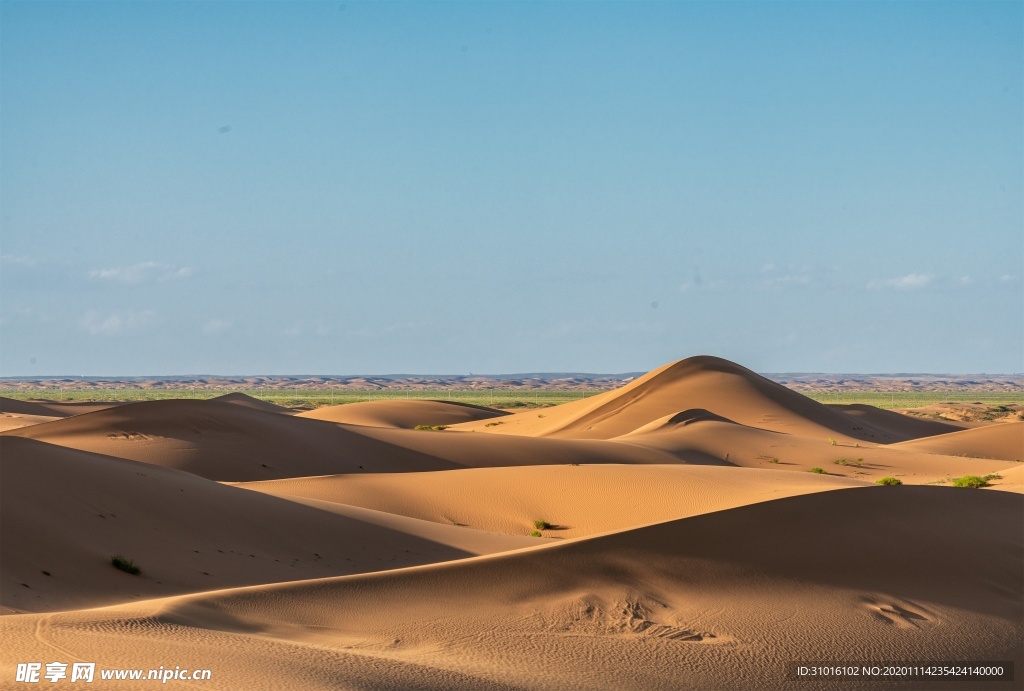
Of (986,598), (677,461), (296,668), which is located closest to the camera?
(296,668)

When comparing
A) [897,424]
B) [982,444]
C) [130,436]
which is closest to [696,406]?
[897,424]

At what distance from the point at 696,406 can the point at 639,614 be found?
44.2m

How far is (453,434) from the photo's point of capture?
35375 millimetres

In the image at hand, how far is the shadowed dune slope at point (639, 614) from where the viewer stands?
25.5 ft

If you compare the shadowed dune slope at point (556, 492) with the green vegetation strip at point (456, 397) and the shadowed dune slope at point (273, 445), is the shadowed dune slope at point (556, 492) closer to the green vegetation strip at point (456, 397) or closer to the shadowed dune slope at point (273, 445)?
the shadowed dune slope at point (273, 445)

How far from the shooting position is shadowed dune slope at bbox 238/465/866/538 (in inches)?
860

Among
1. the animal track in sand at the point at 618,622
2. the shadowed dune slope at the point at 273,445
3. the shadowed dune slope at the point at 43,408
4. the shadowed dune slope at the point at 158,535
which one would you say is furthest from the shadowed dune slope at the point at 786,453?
the shadowed dune slope at the point at 43,408

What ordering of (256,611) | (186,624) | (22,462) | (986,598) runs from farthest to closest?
(22,462)
(986,598)
(256,611)
(186,624)

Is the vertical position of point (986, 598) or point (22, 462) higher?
point (22, 462)

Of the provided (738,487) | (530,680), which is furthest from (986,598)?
(738,487)

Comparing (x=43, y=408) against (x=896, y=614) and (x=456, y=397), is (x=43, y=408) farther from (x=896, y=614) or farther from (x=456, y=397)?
(x=456, y=397)

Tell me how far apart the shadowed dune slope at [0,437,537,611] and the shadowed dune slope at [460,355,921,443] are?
2789 cm

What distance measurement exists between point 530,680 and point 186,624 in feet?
9.55

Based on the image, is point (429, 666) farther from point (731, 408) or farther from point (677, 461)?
point (731, 408)
